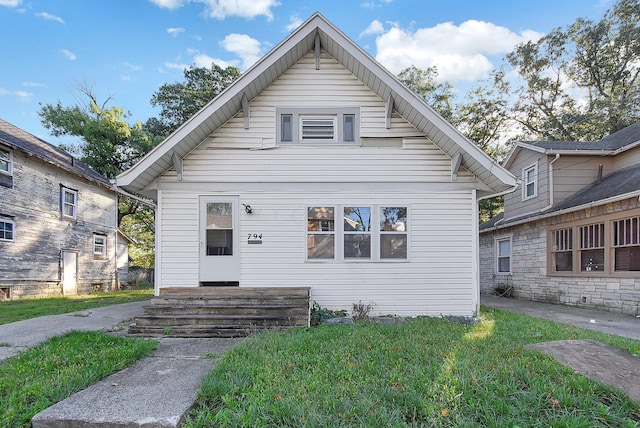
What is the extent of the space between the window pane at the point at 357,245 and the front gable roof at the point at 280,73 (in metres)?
2.64

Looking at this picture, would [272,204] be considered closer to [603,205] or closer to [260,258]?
[260,258]

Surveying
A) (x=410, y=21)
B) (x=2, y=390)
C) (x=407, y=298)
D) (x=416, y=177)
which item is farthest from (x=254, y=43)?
(x=2, y=390)

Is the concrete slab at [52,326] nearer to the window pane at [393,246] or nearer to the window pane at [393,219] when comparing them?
the window pane at [393,246]

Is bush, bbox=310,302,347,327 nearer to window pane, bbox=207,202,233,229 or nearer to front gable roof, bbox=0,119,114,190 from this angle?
window pane, bbox=207,202,233,229

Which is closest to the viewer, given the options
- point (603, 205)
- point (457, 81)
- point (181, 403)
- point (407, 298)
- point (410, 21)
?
point (181, 403)

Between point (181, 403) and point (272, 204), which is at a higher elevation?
point (272, 204)

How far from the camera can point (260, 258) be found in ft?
24.1

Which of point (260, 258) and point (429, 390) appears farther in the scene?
point (260, 258)

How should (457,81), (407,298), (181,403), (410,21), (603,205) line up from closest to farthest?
(181,403), (407,298), (603,205), (410,21), (457,81)

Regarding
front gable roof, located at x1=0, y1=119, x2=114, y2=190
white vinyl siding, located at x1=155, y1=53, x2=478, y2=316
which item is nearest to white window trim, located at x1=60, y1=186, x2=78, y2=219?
front gable roof, located at x1=0, y1=119, x2=114, y2=190

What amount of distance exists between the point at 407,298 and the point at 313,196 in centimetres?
306

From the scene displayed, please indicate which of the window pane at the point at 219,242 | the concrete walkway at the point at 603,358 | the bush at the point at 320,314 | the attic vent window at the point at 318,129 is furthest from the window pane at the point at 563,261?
the window pane at the point at 219,242

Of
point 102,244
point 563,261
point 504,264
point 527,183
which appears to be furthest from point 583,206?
point 102,244

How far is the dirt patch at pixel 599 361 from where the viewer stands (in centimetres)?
338
